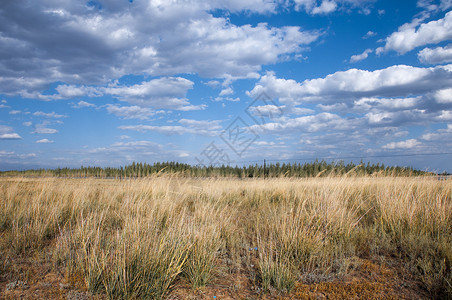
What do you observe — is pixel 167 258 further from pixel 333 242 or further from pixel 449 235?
pixel 449 235

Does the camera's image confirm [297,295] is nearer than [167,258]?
Yes

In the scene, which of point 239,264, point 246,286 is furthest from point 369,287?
point 239,264

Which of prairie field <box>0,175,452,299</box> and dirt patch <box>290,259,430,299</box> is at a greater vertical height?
prairie field <box>0,175,452,299</box>

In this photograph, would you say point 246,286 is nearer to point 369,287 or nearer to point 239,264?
point 239,264

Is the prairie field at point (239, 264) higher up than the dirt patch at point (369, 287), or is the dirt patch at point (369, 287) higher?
the prairie field at point (239, 264)

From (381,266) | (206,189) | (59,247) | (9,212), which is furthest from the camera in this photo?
(206,189)

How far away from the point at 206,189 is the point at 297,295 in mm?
6255

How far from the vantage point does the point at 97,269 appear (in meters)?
3.28

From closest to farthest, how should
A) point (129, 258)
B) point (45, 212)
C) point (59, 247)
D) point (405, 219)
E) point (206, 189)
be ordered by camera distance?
point (129, 258)
point (59, 247)
point (405, 219)
point (45, 212)
point (206, 189)

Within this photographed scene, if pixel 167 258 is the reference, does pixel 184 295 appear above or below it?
below

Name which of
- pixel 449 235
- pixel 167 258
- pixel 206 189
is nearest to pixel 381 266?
pixel 449 235

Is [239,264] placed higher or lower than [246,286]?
higher

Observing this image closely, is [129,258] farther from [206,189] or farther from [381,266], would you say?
[206,189]

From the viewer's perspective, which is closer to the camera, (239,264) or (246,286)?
(246,286)
